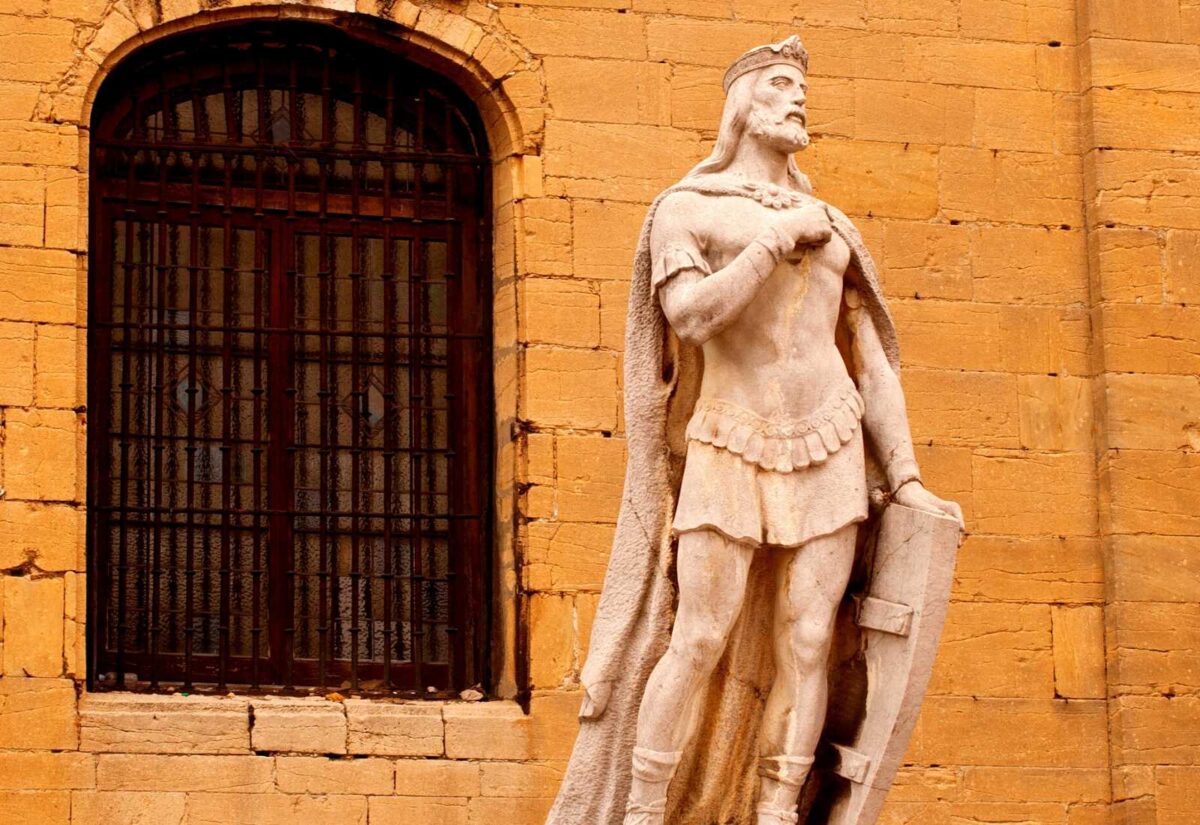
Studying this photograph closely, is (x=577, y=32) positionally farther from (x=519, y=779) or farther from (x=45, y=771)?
(x=45, y=771)

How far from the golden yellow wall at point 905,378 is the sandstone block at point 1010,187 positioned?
0.01m

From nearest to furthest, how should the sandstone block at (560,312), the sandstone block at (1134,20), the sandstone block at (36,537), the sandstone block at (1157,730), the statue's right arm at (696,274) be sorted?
the statue's right arm at (696,274), the sandstone block at (36,537), the sandstone block at (560,312), the sandstone block at (1157,730), the sandstone block at (1134,20)

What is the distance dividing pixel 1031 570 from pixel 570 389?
200 cm

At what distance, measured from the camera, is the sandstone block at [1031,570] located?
13547mm

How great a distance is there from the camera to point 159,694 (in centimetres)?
1306

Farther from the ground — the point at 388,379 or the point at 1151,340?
the point at 1151,340

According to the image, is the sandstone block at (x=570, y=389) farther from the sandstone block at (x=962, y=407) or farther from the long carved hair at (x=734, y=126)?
the long carved hair at (x=734, y=126)

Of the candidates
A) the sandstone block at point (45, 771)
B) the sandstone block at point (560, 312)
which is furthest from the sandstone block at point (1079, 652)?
the sandstone block at point (45, 771)

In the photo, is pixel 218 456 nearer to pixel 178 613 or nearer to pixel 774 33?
pixel 178 613

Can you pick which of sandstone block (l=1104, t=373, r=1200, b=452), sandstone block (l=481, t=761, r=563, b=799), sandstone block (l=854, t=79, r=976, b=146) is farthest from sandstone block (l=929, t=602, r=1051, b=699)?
sandstone block (l=854, t=79, r=976, b=146)


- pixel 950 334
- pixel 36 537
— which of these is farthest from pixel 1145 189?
pixel 36 537

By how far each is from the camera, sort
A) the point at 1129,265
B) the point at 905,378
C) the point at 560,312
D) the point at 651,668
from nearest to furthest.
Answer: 1. the point at 651,668
2. the point at 560,312
3. the point at 905,378
4. the point at 1129,265

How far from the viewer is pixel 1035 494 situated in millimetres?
13695

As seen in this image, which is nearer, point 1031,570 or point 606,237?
point 606,237
